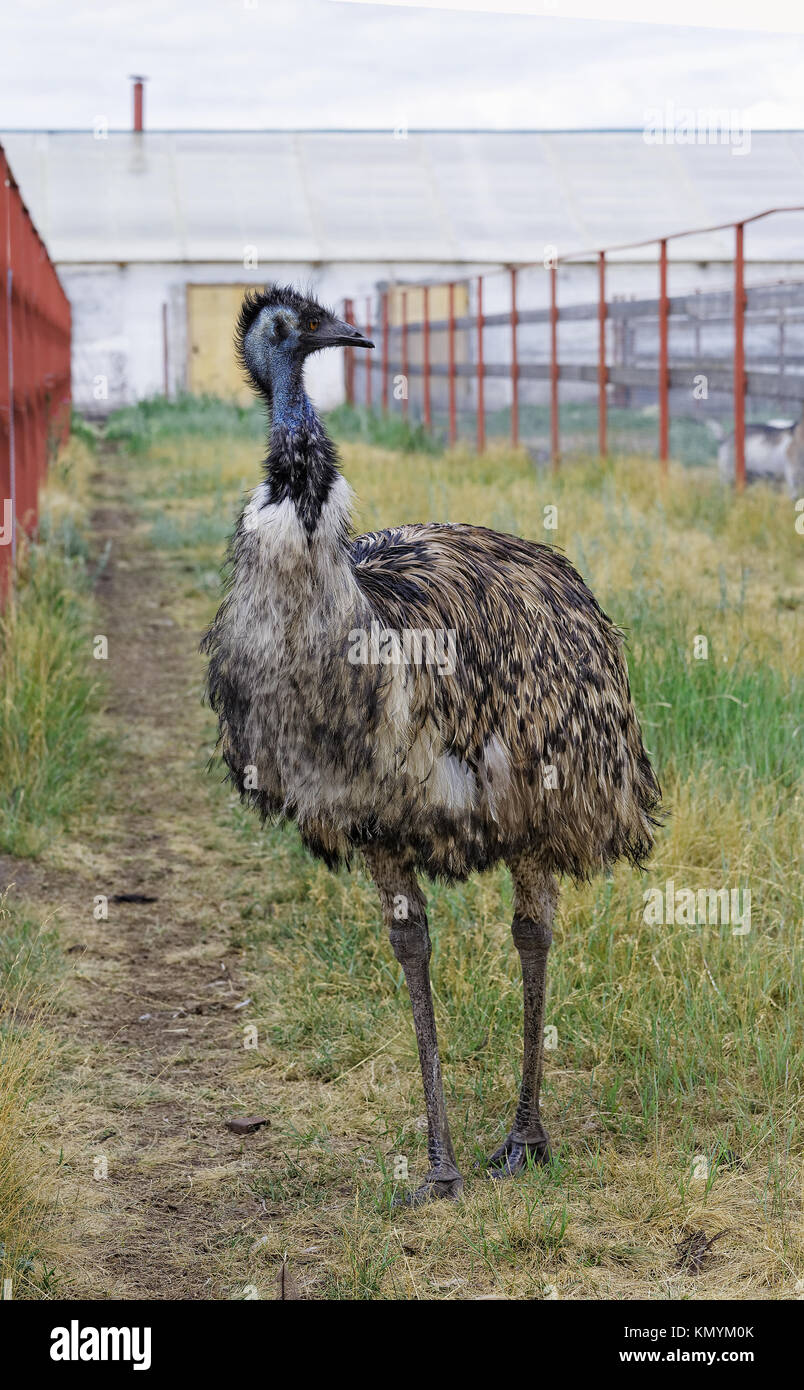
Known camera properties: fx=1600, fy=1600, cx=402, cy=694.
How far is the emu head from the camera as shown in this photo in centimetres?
302

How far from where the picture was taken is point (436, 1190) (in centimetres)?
344

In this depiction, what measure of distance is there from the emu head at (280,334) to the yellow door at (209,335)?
23.3 meters

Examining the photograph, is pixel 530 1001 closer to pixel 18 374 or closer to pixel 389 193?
pixel 18 374

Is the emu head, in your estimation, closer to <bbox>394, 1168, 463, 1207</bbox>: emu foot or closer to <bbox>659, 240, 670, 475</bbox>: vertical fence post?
<bbox>394, 1168, 463, 1207</bbox>: emu foot

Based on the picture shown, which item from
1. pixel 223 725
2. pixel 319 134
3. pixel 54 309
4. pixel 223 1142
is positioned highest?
pixel 319 134

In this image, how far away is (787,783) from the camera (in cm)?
525

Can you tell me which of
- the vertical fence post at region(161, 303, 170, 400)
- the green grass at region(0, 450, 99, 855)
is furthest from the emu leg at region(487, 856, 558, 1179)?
the vertical fence post at region(161, 303, 170, 400)

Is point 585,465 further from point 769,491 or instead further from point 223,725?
point 223,725

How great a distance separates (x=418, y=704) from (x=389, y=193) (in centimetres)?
2664

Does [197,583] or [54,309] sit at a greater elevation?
[54,309]

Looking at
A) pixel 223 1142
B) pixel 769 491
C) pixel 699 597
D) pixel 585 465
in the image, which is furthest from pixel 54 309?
pixel 223 1142

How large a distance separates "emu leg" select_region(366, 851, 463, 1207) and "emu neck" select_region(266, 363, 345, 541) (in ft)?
2.49

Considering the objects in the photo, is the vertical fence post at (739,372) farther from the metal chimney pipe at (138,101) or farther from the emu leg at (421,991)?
the metal chimney pipe at (138,101)
